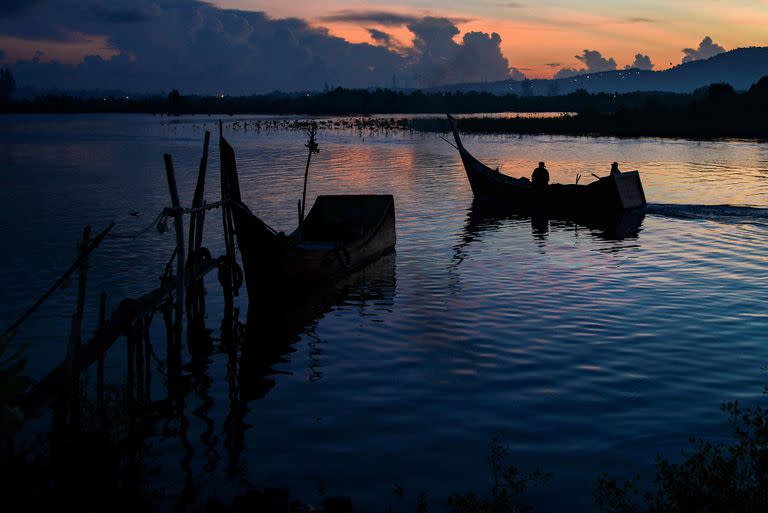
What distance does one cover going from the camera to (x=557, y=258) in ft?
65.9

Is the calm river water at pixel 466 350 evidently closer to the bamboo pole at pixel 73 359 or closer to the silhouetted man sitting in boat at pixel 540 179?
the bamboo pole at pixel 73 359

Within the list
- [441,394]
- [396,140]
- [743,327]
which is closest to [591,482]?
[441,394]

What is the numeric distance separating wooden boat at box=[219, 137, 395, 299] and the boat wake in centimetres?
1202

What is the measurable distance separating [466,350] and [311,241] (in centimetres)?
861

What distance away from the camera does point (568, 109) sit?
500 ft

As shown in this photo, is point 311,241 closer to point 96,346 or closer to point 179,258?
point 179,258

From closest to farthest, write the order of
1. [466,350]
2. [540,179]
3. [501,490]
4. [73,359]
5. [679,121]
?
[73,359] < [501,490] < [466,350] < [540,179] < [679,121]

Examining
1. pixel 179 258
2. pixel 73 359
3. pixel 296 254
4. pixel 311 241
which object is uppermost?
pixel 179 258

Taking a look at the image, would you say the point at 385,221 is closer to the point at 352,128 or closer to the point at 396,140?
the point at 396,140

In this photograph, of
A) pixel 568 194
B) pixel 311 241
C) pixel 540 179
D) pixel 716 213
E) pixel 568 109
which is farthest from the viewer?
pixel 568 109

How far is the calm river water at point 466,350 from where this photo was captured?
8430 millimetres

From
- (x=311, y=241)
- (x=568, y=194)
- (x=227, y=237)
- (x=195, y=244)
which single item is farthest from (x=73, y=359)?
(x=568, y=194)

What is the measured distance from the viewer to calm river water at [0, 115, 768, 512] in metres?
8.43

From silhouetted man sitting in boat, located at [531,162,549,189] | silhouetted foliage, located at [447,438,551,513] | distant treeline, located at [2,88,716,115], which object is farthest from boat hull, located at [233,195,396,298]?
distant treeline, located at [2,88,716,115]
